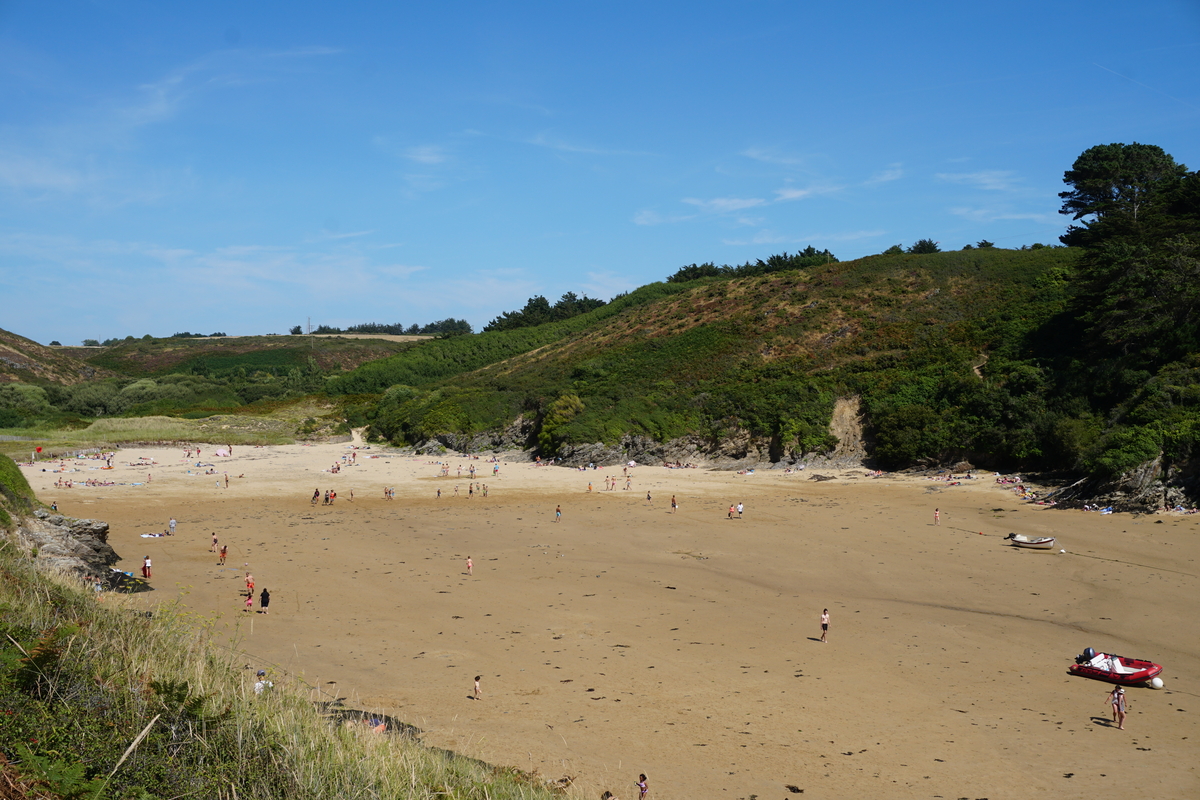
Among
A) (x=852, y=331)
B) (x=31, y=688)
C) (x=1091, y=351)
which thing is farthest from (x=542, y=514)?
(x=852, y=331)

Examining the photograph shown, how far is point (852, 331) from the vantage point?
59.2m

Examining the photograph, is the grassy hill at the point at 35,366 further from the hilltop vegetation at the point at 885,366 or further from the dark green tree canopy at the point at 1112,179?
the dark green tree canopy at the point at 1112,179

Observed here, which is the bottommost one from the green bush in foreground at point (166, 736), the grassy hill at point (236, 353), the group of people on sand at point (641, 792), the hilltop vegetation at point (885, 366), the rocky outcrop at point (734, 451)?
the group of people on sand at point (641, 792)

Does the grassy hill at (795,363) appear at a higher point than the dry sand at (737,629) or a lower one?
higher

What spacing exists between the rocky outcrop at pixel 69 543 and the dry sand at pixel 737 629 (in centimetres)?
167

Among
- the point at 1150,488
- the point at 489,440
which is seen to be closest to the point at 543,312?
the point at 489,440

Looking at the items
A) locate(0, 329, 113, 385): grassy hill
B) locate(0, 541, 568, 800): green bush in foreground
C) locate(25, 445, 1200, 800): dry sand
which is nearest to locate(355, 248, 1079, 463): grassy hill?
locate(25, 445, 1200, 800): dry sand

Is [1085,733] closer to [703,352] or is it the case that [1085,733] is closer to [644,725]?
[644,725]

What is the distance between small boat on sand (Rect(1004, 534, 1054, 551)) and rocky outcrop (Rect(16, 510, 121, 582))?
27.3m

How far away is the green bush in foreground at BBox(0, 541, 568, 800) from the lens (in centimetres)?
599

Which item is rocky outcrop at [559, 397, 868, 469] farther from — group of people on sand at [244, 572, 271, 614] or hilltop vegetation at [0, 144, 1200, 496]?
group of people on sand at [244, 572, 271, 614]

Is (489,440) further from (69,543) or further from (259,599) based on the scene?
(259,599)

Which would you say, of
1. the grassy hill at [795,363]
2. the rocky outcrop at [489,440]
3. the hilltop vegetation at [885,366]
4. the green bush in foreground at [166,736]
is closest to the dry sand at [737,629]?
the green bush in foreground at [166,736]

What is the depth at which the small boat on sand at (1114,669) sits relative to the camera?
14930mm
